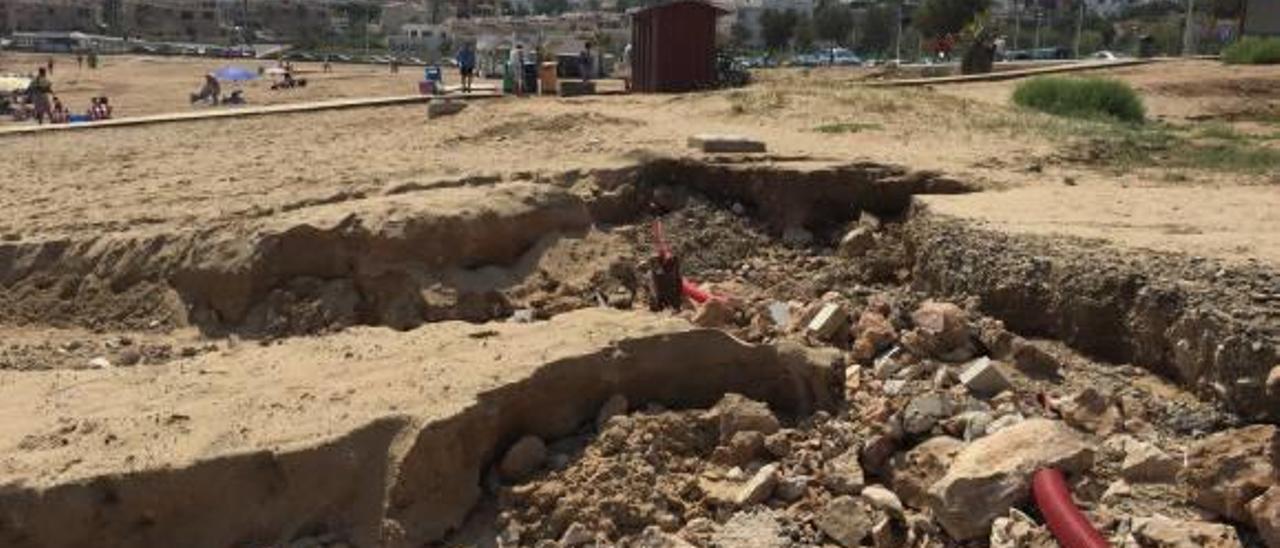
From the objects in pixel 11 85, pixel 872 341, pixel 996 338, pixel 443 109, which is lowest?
pixel 11 85

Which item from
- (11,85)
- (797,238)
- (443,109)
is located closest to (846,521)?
(797,238)

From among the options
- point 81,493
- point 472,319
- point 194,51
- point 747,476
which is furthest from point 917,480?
point 194,51

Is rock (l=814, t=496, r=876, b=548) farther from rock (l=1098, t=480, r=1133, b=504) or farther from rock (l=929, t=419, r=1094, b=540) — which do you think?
rock (l=1098, t=480, r=1133, b=504)

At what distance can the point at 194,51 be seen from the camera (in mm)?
88000

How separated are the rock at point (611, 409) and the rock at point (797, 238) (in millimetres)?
3908

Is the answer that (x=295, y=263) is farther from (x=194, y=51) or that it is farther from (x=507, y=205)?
(x=194, y=51)

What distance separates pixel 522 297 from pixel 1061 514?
16.1 feet

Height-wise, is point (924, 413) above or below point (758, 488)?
above

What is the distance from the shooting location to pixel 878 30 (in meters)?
79.5

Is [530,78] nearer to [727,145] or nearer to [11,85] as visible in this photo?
[727,145]

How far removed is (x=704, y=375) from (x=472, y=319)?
2.81 m

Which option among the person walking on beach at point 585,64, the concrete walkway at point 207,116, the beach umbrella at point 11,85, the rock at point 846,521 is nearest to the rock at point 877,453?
the rock at point 846,521

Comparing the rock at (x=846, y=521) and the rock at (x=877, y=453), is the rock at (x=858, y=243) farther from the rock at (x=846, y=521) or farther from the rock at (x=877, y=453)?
the rock at (x=846, y=521)

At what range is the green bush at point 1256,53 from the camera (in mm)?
26094
